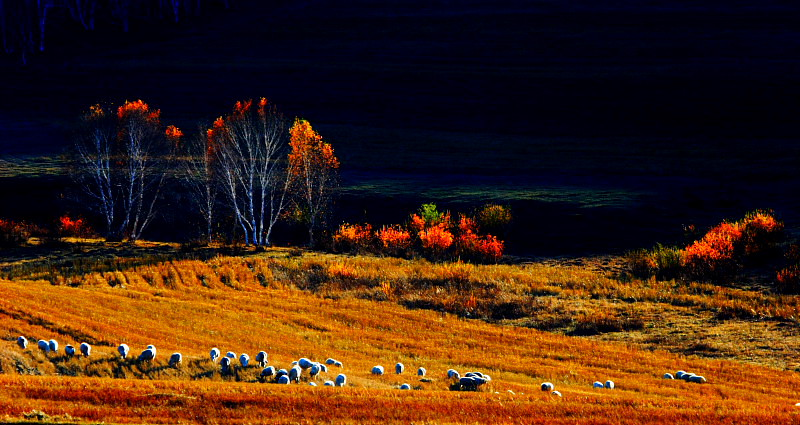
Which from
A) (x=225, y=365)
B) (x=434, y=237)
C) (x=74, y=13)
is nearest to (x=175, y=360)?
(x=225, y=365)

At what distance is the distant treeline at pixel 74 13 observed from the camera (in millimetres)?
125000

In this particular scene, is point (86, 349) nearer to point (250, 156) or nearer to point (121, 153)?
point (250, 156)

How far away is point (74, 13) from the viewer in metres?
135

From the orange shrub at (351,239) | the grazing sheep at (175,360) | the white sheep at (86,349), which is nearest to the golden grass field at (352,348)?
the grazing sheep at (175,360)

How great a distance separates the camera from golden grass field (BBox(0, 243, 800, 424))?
1602 centimetres

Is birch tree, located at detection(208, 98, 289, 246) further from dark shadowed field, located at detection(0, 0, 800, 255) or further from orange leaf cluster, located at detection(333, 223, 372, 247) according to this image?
dark shadowed field, located at detection(0, 0, 800, 255)

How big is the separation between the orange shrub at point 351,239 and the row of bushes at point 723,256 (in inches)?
641

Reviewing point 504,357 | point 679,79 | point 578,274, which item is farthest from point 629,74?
point 504,357

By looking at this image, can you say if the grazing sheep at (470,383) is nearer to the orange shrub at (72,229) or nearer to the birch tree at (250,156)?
the birch tree at (250,156)

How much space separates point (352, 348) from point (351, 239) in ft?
82.5

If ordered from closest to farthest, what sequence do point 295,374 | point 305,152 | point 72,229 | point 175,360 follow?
point 295,374 → point 175,360 → point 305,152 → point 72,229

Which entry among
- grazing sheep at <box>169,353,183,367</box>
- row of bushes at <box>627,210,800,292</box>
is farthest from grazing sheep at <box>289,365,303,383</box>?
row of bushes at <box>627,210,800,292</box>

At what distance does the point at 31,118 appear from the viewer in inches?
3632

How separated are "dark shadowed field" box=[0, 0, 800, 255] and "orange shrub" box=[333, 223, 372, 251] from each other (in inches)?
247
